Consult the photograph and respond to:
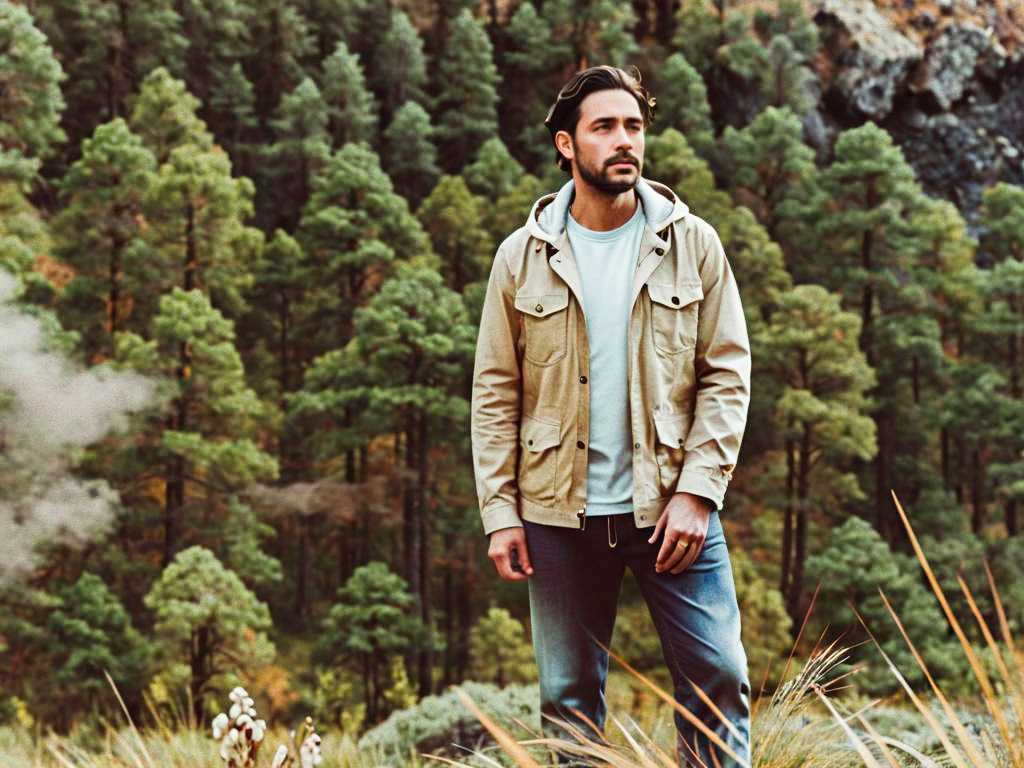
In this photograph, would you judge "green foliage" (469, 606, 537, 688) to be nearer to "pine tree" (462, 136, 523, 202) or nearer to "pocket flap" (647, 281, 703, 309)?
"pine tree" (462, 136, 523, 202)

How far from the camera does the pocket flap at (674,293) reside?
201 cm

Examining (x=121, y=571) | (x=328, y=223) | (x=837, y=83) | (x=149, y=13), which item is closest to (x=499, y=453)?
(x=121, y=571)

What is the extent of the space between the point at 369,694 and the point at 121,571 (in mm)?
4760

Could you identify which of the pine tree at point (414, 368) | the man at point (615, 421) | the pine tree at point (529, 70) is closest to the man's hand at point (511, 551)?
the man at point (615, 421)

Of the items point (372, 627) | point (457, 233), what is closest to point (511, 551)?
point (372, 627)

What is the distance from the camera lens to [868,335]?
2027cm

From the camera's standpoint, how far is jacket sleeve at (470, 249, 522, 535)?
2.13 metres

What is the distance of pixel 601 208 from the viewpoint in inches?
82.9

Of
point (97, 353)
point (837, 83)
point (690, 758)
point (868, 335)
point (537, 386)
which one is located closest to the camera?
point (690, 758)

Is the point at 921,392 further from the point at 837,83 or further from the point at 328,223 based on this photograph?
the point at 328,223

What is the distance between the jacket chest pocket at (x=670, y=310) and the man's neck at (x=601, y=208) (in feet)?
0.65

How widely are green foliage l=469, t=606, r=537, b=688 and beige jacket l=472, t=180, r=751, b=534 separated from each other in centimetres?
1420

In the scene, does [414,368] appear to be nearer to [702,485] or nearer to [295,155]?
[295,155]

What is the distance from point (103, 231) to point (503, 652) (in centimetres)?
1032
